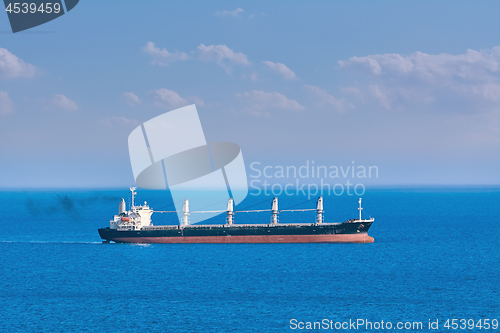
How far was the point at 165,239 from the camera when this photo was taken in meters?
110

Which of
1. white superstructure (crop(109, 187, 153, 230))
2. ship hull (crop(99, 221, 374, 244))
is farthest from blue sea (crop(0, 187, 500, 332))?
white superstructure (crop(109, 187, 153, 230))

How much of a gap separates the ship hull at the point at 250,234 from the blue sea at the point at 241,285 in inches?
84.1

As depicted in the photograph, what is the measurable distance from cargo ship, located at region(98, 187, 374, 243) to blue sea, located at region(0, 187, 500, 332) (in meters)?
2.18

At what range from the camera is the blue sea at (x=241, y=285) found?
2232 inches

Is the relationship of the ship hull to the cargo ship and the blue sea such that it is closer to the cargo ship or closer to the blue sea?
the cargo ship

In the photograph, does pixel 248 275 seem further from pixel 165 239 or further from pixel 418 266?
pixel 165 239

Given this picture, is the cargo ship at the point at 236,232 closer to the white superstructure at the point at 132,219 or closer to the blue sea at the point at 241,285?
the white superstructure at the point at 132,219

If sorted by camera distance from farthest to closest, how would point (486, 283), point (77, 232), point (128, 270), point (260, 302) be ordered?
point (77, 232) < point (128, 270) < point (486, 283) < point (260, 302)

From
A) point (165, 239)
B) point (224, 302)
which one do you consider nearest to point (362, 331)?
point (224, 302)

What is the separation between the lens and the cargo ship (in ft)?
346

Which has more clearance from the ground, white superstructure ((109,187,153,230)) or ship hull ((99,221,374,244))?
white superstructure ((109,187,153,230))

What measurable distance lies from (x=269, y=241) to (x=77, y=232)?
183ft

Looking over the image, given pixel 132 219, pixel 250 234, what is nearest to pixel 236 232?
pixel 250 234

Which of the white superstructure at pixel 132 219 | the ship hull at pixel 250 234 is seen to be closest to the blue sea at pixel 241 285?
the ship hull at pixel 250 234
